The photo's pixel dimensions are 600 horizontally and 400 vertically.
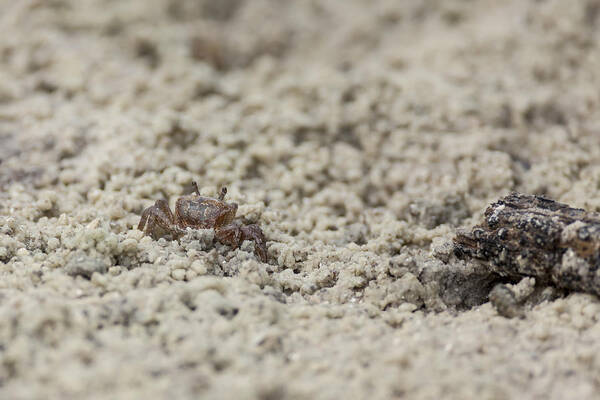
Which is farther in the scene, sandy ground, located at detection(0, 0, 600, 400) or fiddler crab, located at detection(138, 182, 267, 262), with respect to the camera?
fiddler crab, located at detection(138, 182, 267, 262)

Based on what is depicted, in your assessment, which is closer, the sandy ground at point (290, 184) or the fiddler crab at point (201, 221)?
the sandy ground at point (290, 184)

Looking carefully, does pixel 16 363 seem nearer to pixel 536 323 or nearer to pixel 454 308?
pixel 454 308

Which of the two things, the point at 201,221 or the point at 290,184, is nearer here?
the point at 201,221
